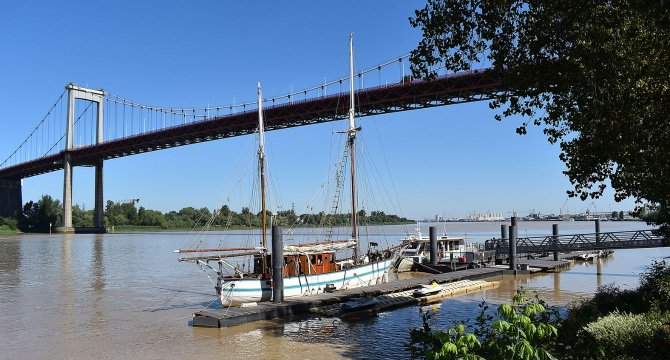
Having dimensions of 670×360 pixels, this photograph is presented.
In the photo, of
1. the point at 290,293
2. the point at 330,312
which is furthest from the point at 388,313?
the point at 290,293

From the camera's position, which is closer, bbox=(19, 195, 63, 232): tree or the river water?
the river water

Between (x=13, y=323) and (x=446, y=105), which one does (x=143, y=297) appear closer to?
(x=13, y=323)

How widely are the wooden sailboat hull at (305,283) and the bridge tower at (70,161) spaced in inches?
3398

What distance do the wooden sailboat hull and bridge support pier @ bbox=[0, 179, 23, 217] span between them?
11228cm

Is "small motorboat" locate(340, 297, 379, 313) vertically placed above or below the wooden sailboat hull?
below

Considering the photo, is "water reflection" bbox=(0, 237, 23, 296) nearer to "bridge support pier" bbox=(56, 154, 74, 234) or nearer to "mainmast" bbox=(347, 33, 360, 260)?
"mainmast" bbox=(347, 33, 360, 260)

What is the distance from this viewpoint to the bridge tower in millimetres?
102500

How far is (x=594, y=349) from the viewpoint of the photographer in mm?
7344

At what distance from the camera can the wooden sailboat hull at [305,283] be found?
23469 millimetres

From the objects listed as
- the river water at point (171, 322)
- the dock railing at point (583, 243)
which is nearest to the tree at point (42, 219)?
the river water at point (171, 322)

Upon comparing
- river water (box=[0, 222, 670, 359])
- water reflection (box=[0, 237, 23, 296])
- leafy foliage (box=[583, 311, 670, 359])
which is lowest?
water reflection (box=[0, 237, 23, 296])

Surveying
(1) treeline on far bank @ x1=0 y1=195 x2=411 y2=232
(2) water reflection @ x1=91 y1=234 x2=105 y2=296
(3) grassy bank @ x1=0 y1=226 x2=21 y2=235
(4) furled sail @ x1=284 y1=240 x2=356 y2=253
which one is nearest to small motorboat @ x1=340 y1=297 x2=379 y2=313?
(4) furled sail @ x1=284 y1=240 x2=356 y2=253

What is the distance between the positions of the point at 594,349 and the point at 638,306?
20.0 feet

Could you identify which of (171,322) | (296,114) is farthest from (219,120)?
(171,322)
